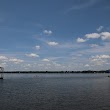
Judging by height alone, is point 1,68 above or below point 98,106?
above

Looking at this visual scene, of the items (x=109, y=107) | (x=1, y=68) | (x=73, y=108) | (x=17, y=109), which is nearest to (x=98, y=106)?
(x=109, y=107)

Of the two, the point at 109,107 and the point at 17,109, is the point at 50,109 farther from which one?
the point at 109,107

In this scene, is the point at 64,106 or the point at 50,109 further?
the point at 64,106

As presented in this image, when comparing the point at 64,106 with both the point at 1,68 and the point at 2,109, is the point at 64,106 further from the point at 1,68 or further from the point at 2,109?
the point at 1,68

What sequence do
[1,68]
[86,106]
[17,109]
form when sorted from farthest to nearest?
1. [1,68]
2. [86,106]
3. [17,109]

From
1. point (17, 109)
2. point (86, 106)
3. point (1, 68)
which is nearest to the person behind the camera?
point (17, 109)

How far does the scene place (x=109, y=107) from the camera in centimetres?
5791

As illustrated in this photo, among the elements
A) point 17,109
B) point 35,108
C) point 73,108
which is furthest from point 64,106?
point 17,109

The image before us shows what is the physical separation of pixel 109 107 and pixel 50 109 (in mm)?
14710

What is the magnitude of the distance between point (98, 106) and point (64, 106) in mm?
8609

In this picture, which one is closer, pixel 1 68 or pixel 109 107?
pixel 109 107

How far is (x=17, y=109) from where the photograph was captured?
5562 centimetres

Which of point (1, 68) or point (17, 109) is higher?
point (1, 68)

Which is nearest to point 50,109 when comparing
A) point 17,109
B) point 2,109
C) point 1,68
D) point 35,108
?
point 35,108
